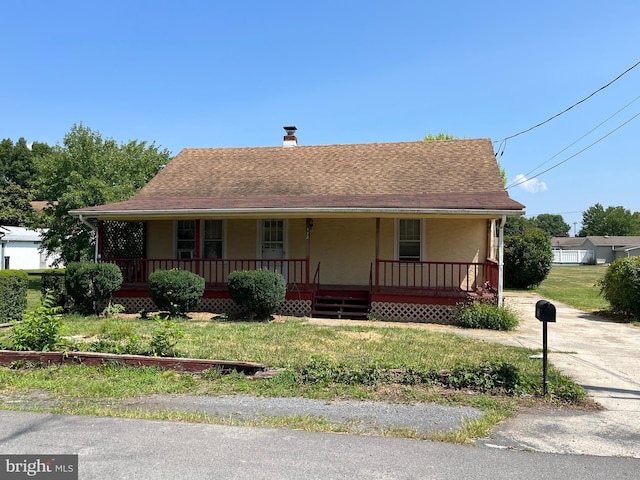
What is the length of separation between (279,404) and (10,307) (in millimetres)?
8963

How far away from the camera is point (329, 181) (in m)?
15.2

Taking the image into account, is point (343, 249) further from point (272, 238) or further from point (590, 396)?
point (590, 396)

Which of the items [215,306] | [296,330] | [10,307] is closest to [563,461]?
[296,330]

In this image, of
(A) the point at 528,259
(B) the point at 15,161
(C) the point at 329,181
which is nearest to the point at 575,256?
(A) the point at 528,259

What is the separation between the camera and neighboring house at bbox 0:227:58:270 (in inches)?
1078

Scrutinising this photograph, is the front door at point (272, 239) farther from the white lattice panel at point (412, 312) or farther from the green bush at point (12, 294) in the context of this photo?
the green bush at point (12, 294)

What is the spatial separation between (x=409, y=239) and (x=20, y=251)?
25.5 m

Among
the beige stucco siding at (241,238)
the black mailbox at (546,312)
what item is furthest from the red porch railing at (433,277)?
the black mailbox at (546,312)

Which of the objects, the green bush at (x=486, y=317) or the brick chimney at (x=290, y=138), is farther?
the brick chimney at (x=290, y=138)

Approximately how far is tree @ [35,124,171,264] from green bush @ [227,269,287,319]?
9424 millimetres

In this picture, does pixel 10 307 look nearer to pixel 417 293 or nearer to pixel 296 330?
pixel 296 330

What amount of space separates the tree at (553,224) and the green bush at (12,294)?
7238 inches

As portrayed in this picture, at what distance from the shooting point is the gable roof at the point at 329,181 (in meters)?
12.3

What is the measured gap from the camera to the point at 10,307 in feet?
36.4
